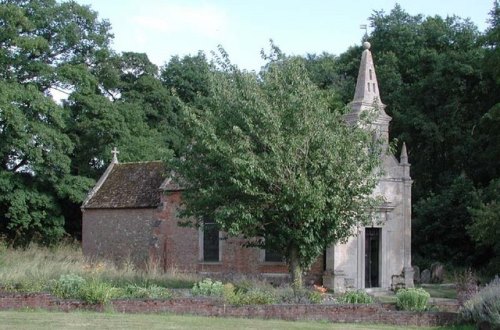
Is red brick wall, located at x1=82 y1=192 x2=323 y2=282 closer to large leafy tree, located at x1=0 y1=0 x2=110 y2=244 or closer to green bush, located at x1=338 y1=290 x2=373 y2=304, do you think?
large leafy tree, located at x1=0 y1=0 x2=110 y2=244

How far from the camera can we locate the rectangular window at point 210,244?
111 ft

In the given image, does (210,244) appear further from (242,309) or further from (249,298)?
(242,309)

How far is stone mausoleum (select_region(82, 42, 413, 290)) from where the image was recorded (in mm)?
30703

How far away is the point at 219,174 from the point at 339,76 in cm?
A: 3170

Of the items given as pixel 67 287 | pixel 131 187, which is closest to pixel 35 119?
pixel 131 187

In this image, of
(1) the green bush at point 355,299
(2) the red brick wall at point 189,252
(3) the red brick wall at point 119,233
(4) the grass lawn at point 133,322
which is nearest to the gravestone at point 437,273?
(2) the red brick wall at point 189,252

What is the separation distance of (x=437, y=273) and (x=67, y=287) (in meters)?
23.2

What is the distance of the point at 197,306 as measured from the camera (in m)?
19.0

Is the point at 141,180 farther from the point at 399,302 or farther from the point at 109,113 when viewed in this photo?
the point at 399,302

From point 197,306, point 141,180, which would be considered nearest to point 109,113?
point 141,180

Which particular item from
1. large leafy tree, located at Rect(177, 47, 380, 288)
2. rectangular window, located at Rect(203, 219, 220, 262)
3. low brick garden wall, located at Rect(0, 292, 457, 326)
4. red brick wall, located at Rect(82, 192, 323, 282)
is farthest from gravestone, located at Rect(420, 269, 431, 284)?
low brick garden wall, located at Rect(0, 292, 457, 326)

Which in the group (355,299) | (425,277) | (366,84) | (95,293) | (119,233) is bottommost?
(425,277)

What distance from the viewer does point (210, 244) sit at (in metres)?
34.0

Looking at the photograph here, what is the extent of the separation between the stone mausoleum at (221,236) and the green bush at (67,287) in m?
9.82
